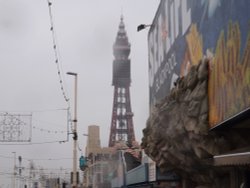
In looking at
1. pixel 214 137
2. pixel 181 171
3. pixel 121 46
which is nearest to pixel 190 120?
pixel 214 137

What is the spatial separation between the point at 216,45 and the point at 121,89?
111072mm

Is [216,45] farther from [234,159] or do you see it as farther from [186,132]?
[234,159]

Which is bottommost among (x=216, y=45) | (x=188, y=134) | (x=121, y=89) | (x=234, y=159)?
(x=234, y=159)

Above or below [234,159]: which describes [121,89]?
above

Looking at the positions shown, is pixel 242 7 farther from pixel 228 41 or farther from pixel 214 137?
pixel 214 137

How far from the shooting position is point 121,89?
409ft

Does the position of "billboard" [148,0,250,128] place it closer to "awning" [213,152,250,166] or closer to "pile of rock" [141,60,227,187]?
"pile of rock" [141,60,227,187]

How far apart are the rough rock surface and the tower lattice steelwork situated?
94661mm

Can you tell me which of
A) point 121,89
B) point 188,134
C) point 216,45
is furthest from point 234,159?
point 121,89

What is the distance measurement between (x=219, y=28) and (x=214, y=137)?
9.18 ft

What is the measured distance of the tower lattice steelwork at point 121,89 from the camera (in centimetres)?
11650

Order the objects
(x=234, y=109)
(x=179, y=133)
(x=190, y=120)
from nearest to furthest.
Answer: (x=234, y=109) → (x=190, y=120) → (x=179, y=133)

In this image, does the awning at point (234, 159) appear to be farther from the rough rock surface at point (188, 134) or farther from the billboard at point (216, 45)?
the rough rock surface at point (188, 134)

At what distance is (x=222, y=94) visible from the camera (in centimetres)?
1288
